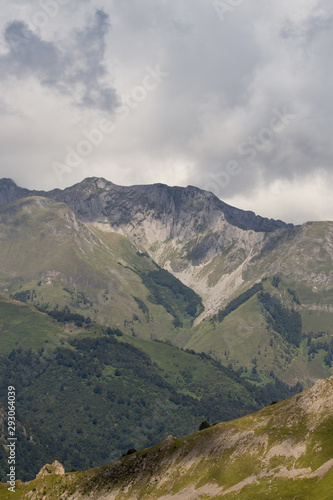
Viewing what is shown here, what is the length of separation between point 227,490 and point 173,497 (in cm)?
1829

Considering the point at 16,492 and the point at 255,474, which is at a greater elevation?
the point at 255,474

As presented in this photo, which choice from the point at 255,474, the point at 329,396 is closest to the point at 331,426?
the point at 329,396

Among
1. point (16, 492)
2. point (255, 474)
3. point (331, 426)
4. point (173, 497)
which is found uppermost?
point (331, 426)

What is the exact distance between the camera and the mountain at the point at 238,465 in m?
129

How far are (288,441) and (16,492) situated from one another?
103158mm

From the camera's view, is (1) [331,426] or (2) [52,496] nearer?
(1) [331,426]

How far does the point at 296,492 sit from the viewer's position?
11956cm

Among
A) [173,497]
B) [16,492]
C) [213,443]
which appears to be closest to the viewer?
[173,497]

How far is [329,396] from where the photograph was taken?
14875 centimetres

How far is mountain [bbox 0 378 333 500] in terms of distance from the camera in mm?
129125

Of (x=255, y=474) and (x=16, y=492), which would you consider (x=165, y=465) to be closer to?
(x=255, y=474)

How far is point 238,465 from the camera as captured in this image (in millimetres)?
145250

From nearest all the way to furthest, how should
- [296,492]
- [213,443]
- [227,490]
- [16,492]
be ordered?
[296,492], [227,490], [213,443], [16,492]

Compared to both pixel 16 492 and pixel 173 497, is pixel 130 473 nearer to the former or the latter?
pixel 173 497
